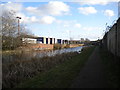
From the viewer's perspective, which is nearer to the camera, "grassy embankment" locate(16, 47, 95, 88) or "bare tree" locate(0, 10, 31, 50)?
"grassy embankment" locate(16, 47, 95, 88)

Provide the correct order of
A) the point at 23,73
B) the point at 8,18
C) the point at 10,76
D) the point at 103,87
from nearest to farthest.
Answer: the point at 103,87
the point at 10,76
the point at 23,73
the point at 8,18

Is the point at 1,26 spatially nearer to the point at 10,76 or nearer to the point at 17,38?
the point at 17,38

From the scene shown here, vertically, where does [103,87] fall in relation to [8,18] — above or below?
below

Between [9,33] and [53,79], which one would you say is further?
[9,33]

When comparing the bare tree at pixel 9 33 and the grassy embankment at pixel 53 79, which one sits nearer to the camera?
the grassy embankment at pixel 53 79

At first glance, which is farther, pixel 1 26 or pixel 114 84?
pixel 1 26

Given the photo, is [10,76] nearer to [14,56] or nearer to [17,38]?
[14,56]

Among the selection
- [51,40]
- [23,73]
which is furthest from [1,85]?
[51,40]

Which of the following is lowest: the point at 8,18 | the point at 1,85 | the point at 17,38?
the point at 1,85

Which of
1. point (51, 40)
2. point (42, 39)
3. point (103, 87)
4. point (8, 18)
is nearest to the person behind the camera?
point (103, 87)

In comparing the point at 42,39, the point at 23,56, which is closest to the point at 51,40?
the point at 42,39

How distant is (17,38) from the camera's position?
135ft

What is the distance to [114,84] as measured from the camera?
7352mm

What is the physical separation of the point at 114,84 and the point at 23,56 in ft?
41.6
